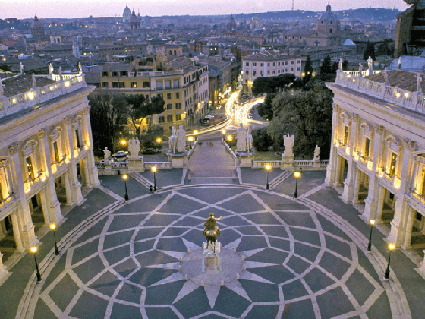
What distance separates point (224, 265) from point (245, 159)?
67.0 ft

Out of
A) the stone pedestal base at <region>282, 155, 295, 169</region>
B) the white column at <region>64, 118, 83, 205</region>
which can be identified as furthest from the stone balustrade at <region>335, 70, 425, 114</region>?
the white column at <region>64, 118, 83, 205</region>

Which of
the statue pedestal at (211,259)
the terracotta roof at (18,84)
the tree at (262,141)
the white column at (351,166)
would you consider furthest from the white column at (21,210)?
the tree at (262,141)

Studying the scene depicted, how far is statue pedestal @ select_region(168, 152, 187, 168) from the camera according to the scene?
149 feet

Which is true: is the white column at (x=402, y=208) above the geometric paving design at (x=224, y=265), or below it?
above

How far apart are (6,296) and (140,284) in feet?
25.1

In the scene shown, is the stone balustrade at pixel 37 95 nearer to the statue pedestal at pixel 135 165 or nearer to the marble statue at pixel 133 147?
the marble statue at pixel 133 147

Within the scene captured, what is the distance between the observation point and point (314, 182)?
133ft

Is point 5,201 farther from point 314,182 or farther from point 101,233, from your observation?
point 314,182

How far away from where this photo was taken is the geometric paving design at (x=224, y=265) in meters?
22.7

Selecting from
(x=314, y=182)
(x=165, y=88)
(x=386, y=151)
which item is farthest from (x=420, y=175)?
(x=165, y=88)

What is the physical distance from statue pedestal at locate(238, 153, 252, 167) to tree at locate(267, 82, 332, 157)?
27.1 feet

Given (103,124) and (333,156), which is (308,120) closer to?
(333,156)

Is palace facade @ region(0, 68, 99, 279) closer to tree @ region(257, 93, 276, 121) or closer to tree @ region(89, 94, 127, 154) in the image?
tree @ region(89, 94, 127, 154)

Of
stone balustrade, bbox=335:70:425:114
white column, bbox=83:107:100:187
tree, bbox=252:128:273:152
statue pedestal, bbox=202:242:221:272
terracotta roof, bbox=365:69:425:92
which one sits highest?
terracotta roof, bbox=365:69:425:92
